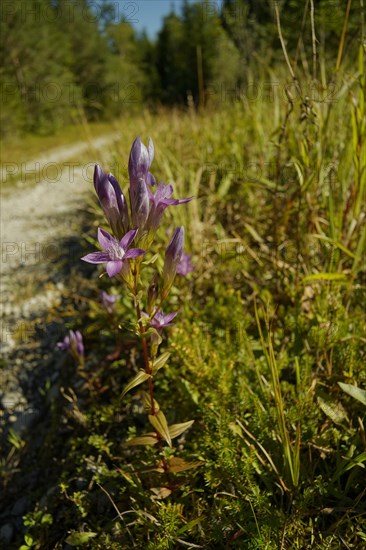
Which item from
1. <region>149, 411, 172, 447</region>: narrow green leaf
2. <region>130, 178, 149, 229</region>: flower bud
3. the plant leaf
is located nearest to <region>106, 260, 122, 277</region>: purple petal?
<region>130, 178, 149, 229</region>: flower bud

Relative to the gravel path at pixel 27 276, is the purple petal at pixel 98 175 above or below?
above

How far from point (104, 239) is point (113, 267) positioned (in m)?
0.09

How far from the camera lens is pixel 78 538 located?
1.43 m

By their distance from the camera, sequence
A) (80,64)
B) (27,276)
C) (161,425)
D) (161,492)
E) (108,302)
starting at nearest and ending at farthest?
1. (161,425)
2. (161,492)
3. (108,302)
4. (27,276)
5. (80,64)

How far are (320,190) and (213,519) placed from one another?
1.87 m

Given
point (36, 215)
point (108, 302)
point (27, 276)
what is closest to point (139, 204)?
point (108, 302)

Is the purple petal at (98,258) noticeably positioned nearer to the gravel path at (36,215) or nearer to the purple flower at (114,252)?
the purple flower at (114,252)

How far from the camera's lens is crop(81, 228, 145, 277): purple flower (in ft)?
3.33

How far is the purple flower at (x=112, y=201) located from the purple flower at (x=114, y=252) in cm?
6

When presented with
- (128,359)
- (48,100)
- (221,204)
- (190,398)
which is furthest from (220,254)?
(48,100)

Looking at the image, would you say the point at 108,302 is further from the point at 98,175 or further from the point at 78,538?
the point at 98,175

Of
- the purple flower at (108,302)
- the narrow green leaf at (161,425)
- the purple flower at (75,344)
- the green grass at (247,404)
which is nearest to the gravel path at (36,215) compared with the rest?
the purple flower at (108,302)

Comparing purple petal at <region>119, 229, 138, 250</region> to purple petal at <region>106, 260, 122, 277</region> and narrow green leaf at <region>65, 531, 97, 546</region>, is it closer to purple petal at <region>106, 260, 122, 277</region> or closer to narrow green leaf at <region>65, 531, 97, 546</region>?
purple petal at <region>106, 260, 122, 277</region>

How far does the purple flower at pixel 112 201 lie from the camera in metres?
1.06
